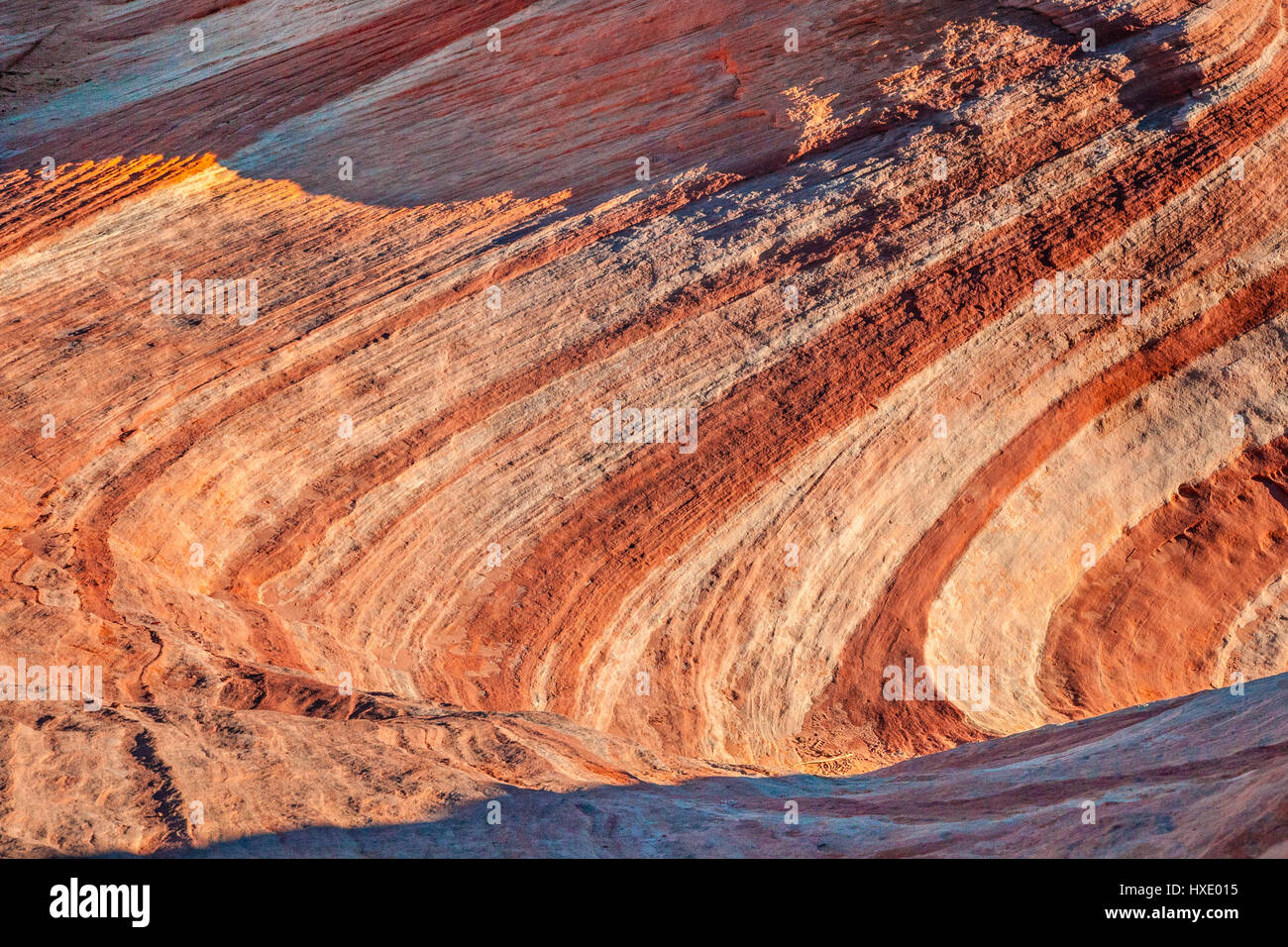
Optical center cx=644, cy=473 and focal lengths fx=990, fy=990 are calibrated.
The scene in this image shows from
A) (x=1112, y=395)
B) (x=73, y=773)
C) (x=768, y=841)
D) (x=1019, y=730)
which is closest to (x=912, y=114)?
(x=1112, y=395)

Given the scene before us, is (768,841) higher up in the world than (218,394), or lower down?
lower down

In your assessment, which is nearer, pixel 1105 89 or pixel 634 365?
pixel 634 365

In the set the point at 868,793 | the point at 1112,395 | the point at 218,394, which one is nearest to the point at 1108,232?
the point at 1112,395

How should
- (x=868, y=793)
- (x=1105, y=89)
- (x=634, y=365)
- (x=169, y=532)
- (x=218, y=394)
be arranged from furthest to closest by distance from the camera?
(x=1105, y=89), (x=634, y=365), (x=218, y=394), (x=169, y=532), (x=868, y=793)

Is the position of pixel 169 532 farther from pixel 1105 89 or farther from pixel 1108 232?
pixel 1105 89

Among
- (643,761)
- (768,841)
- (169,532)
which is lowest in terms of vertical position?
(768,841)

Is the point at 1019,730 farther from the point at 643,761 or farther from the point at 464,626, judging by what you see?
the point at 464,626

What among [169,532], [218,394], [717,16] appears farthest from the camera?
[717,16]
